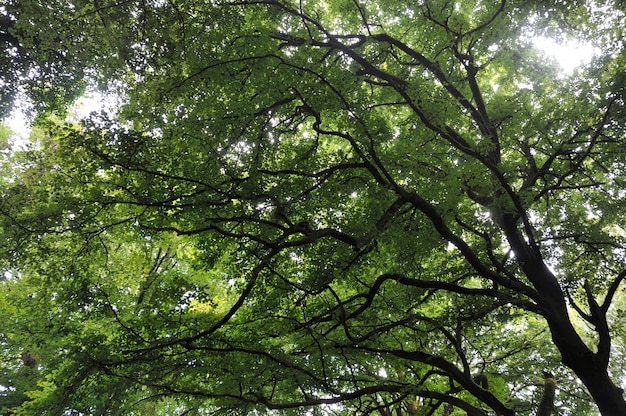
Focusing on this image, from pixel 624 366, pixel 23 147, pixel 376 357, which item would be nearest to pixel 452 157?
pixel 376 357

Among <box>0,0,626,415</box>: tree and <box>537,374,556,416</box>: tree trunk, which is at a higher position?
<box>0,0,626,415</box>: tree

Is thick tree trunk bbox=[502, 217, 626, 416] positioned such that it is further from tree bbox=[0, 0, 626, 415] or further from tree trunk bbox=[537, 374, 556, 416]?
tree trunk bbox=[537, 374, 556, 416]

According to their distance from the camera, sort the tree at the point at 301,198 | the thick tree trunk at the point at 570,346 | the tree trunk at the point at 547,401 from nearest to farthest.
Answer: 1. the thick tree trunk at the point at 570,346
2. the tree at the point at 301,198
3. the tree trunk at the point at 547,401

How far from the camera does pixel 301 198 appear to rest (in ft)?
17.6

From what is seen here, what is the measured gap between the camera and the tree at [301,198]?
191 inches

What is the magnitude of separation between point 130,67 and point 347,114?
3.51 m

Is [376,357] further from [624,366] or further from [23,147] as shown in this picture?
[23,147]

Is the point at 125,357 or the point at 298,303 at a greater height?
the point at 298,303

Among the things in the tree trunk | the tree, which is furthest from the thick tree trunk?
the tree trunk

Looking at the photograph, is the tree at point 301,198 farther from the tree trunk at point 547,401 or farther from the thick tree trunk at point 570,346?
the tree trunk at point 547,401

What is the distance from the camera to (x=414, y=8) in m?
6.40

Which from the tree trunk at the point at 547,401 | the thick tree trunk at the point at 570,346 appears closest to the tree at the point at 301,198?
the thick tree trunk at the point at 570,346

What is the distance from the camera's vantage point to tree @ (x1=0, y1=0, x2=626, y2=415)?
4.86 metres

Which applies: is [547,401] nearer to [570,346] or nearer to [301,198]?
[570,346]
